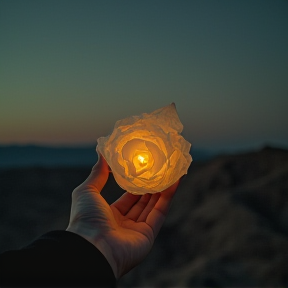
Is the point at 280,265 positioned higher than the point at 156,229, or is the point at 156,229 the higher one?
the point at 156,229

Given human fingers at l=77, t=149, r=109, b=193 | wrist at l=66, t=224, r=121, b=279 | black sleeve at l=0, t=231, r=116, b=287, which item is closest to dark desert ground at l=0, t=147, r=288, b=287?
human fingers at l=77, t=149, r=109, b=193

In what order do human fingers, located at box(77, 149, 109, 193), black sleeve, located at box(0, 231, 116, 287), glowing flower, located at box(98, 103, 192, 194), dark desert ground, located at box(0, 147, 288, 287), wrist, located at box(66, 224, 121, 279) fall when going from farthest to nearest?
dark desert ground, located at box(0, 147, 288, 287), human fingers, located at box(77, 149, 109, 193), glowing flower, located at box(98, 103, 192, 194), wrist, located at box(66, 224, 121, 279), black sleeve, located at box(0, 231, 116, 287)

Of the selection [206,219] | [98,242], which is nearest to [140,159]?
[98,242]

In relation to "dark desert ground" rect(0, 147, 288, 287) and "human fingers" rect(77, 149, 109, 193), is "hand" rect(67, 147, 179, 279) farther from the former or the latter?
"dark desert ground" rect(0, 147, 288, 287)

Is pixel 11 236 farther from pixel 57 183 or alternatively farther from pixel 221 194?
pixel 221 194

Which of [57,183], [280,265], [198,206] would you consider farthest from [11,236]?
[280,265]

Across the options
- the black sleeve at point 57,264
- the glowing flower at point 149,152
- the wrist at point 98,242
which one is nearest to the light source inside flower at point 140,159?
the glowing flower at point 149,152
